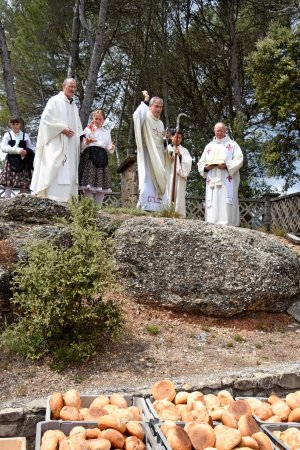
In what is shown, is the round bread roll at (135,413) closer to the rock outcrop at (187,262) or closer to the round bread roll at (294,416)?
the round bread roll at (294,416)

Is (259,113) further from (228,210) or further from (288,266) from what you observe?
(288,266)

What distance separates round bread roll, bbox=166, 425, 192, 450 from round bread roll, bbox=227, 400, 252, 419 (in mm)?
413

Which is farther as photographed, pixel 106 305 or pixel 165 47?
pixel 165 47

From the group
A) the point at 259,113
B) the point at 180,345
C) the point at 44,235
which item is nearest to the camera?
the point at 180,345

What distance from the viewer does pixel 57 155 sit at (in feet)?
23.1

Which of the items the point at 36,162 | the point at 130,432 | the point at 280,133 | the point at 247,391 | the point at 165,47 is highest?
the point at 165,47

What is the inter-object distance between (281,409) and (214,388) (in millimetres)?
1298

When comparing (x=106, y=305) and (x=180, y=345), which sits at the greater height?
(x=106, y=305)

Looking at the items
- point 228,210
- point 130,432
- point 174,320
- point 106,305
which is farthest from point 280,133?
point 130,432

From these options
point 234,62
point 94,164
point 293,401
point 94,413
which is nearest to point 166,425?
point 94,413

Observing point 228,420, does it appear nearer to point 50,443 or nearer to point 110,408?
point 110,408

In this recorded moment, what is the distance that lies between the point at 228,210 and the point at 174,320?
3338 mm

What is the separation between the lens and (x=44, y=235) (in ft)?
17.9

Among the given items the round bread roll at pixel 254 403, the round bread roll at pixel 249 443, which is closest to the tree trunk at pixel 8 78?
the round bread roll at pixel 254 403
